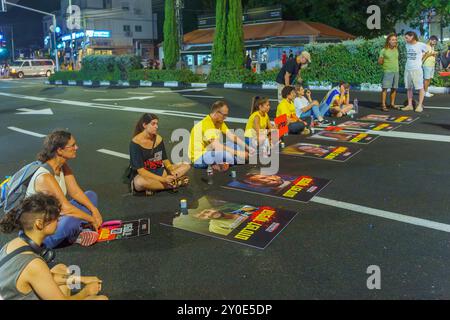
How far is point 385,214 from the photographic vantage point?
482cm

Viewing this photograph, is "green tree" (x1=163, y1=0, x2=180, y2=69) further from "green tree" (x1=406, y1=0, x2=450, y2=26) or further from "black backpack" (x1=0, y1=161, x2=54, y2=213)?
"black backpack" (x1=0, y1=161, x2=54, y2=213)

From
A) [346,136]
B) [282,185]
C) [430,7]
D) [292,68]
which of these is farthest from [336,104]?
[430,7]

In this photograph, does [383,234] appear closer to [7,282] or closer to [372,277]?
[372,277]

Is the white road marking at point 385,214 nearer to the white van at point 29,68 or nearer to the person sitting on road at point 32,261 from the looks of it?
the person sitting on road at point 32,261

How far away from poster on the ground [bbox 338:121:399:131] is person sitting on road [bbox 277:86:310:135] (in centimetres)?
117

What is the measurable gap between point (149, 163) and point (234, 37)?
19.2 metres

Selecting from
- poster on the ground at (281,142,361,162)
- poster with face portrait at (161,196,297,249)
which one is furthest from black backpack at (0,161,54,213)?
poster on the ground at (281,142,361,162)

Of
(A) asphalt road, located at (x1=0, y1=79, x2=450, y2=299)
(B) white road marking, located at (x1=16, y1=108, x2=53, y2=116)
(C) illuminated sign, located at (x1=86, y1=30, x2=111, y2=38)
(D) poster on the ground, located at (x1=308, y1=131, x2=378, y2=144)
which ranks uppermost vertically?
(C) illuminated sign, located at (x1=86, y1=30, x2=111, y2=38)

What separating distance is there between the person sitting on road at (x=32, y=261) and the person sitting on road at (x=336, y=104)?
334 inches

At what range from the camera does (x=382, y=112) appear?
1155 cm

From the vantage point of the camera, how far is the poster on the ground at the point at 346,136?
848 centimetres

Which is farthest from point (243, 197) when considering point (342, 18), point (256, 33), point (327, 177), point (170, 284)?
point (342, 18)

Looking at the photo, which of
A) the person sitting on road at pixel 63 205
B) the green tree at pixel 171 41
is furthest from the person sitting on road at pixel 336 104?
→ the green tree at pixel 171 41

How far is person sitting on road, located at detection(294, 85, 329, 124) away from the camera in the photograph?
9.94m
